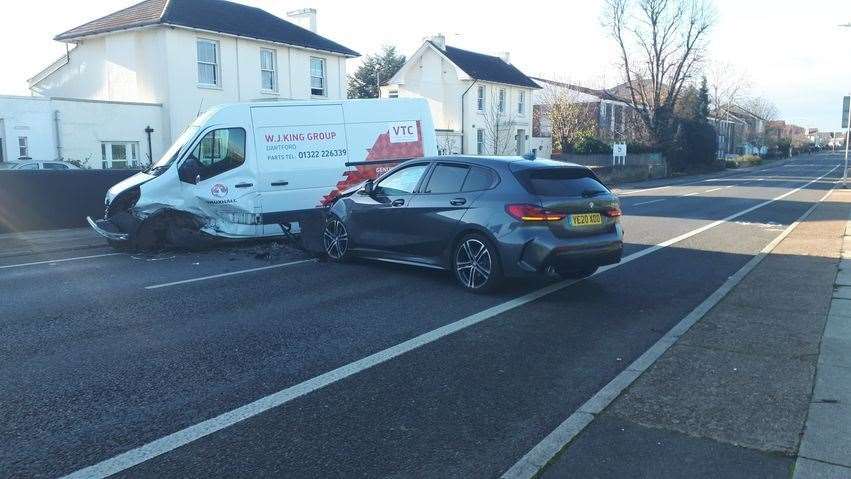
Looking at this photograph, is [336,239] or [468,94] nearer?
[336,239]

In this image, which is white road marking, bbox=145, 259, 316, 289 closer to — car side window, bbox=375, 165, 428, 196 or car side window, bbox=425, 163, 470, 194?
car side window, bbox=375, 165, 428, 196

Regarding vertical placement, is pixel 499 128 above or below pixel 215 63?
below

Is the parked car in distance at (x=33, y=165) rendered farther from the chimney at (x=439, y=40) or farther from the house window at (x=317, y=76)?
the chimney at (x=439, y=40)

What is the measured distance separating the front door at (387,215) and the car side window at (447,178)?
25cm

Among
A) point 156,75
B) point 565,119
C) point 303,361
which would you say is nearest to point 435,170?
point 303,361

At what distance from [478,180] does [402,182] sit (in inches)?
53.2

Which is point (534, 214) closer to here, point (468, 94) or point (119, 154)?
point (119, 154)

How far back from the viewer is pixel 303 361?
559cm

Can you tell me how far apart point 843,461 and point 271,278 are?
7.00m

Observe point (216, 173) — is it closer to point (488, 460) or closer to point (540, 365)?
point (540, 365)

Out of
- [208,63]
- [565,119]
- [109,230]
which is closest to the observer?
[109,230]

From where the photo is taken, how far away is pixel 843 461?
3748 millimetres

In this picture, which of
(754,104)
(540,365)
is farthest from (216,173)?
(754,104)

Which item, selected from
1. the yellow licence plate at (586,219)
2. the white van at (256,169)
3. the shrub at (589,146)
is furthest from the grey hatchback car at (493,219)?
the shrub at (589,146)
